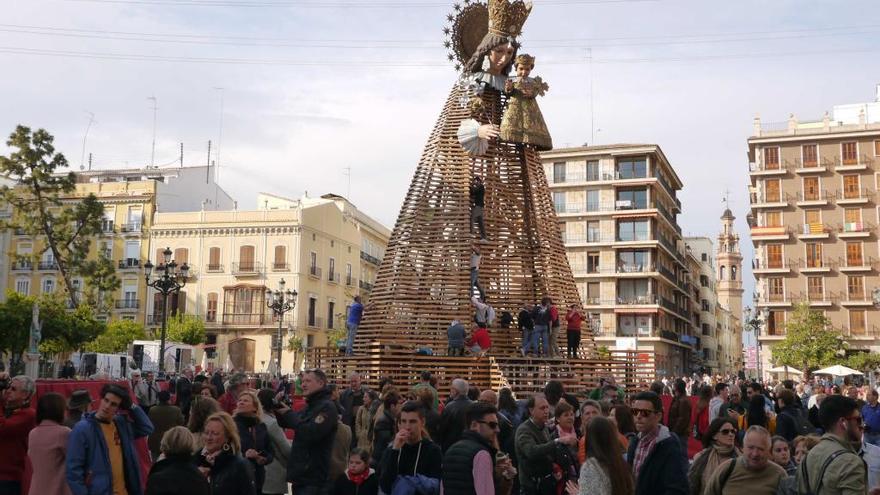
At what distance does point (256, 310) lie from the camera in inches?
2039

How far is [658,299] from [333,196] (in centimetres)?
2300

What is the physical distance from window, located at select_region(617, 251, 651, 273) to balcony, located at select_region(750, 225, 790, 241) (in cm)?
711

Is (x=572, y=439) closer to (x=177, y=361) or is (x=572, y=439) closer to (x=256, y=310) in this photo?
(x=177, y=361)

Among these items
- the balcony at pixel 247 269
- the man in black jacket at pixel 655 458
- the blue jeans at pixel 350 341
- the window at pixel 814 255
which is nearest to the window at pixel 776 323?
the window at pixel 814 255

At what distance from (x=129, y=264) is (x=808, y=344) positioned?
1548 inches

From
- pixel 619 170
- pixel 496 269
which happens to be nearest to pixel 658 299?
pixel 619 170

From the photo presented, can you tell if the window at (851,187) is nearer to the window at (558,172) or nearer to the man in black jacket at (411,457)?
the window at (558,172)

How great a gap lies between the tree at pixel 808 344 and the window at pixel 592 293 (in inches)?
438

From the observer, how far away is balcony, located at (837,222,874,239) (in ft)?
182

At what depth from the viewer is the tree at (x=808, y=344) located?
50.1 metres

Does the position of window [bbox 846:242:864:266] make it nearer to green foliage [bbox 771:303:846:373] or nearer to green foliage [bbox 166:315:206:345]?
green foliage [bbox 771:303:846:373]

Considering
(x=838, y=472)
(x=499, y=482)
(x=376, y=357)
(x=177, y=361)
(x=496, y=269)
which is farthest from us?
(x=177, y=361)

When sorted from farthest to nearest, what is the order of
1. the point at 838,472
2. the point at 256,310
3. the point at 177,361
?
the point at 256,310 → the point at 177,361 → the point at 838,472

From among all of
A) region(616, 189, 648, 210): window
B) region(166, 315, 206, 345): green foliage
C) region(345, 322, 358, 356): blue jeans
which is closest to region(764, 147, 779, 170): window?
region(616, 189, 648, 210): window
